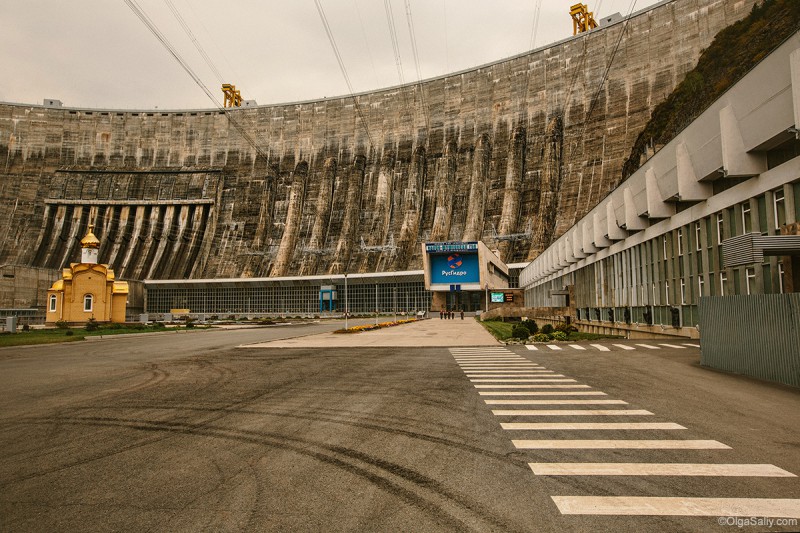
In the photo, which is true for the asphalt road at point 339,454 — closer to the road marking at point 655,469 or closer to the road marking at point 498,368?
the road marking at point 655,469

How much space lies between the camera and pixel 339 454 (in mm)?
6508

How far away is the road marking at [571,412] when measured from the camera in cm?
884

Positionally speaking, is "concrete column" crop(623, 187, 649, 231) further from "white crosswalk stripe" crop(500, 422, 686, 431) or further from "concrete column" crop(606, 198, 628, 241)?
"white crosswalk stripe" crop(500, 422, 686, 431)

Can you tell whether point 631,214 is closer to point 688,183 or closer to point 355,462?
point 688,183

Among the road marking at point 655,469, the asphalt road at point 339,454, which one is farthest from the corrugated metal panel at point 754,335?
the road marking at point 655,469

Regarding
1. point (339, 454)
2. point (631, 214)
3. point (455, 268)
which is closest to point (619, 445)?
point (339, 454)

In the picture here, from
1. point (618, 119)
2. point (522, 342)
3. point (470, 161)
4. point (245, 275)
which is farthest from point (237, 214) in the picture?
point (522, 342)

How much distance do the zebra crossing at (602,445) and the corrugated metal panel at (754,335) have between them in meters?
4.58

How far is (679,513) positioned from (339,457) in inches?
144

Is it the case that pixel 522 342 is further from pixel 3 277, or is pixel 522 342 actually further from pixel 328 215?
pixel 328 215

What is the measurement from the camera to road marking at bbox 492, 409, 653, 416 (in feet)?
29.0

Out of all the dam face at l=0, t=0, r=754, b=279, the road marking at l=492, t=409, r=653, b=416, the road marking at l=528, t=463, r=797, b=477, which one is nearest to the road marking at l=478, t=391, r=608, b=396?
the road marking at l=492, t=409, r=653, b=416

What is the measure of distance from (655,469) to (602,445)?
1074 mm

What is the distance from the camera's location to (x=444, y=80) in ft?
310
